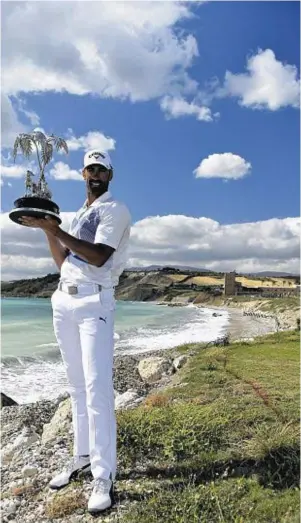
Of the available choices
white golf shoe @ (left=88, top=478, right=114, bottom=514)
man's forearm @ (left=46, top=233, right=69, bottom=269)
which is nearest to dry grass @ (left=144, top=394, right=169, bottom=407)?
white golf shoe @ (left=88, top=478, right=114, bottom=514)

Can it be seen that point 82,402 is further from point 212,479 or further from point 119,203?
point 119,203

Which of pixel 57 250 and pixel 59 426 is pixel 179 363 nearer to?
pixel 59 426

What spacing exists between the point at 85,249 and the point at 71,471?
203 cm

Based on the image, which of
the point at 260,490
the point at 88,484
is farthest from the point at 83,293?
the point at 260,490

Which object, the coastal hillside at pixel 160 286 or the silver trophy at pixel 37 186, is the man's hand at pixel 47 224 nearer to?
the silver trophy at pixel 37 186

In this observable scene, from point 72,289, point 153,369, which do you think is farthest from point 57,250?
point 153,369

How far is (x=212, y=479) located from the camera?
4199mm

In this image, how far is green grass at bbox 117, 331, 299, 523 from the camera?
359cm

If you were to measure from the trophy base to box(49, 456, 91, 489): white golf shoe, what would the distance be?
211cm

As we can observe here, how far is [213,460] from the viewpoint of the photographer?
14.6 ft

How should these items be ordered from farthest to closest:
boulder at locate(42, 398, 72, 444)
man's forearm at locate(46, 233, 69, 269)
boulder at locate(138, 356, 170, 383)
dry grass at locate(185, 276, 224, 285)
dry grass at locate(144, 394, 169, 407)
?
dry grass at locate(185, 276, 224, 285)
boulder at locate(138, 356, 170, 383)
dry grass at locate(144, 394, 169, 407)
boulder at locate(42, 398, 72, 444)
man's forearm at locate(46, 233, 69, 269)

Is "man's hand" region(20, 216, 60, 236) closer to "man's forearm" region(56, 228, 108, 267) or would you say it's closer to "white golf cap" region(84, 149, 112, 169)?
"man's forearm" region(56, 228, 108, 267)

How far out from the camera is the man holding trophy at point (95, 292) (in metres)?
3.57

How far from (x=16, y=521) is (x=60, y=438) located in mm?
1805
